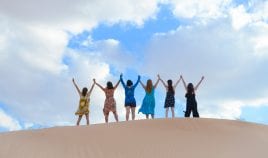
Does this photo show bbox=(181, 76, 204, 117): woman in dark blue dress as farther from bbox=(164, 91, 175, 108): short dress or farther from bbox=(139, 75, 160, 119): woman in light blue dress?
bbox=(139, 75, 160, 119): woman in light blue dress

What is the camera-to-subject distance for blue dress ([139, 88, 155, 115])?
21.5m

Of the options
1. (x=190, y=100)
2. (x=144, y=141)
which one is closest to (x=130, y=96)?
(x=190, y=100)

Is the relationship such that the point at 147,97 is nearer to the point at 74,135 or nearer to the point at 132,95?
the point at 132,95

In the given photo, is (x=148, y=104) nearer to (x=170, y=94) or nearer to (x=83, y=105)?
(x=170, y=94)

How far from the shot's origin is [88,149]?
1861cm

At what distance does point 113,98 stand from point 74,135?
7.63 feet

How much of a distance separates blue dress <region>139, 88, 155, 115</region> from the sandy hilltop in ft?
2.20

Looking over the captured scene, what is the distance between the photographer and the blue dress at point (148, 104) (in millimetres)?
21516

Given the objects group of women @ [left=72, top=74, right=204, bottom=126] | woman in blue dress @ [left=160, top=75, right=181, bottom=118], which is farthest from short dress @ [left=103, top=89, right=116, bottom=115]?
woman in blue dress @ [left=160, top=75, right=181, bottom=118]

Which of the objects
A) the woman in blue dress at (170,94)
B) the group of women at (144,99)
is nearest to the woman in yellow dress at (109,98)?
the group of women at (144,99)

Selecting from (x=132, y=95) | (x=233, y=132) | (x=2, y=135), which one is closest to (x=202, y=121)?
(x=233, y=132)

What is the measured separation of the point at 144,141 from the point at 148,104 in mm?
2629

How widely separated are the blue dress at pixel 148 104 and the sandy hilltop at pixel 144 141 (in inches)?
26.4

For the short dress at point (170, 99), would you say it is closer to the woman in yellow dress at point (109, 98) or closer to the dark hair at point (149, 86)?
the dark hair at point (149, 86)
